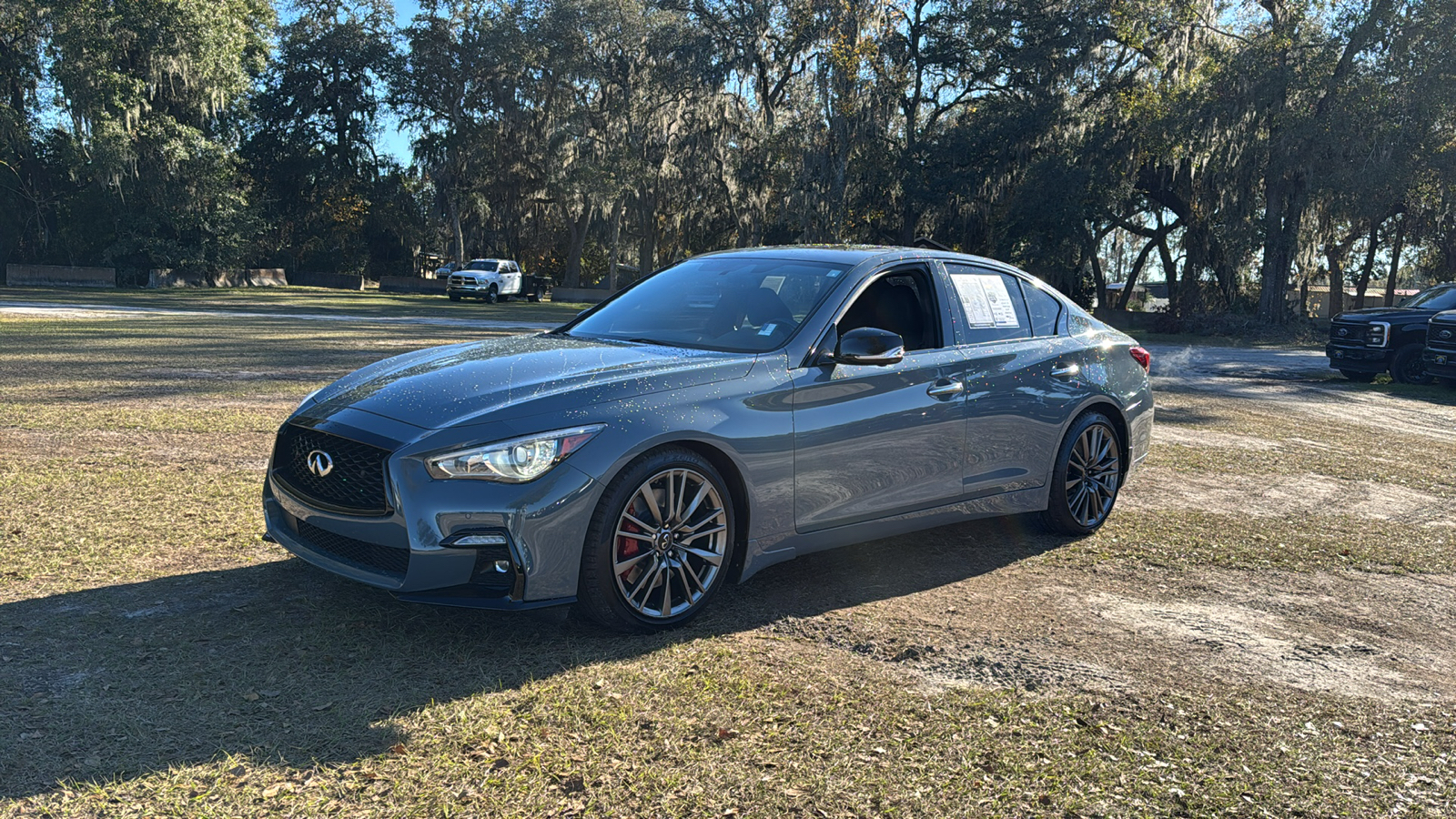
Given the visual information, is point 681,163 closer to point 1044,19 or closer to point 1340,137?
point 1044,19

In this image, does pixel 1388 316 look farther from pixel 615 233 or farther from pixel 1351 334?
pixel 615 233

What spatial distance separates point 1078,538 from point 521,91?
48757mm

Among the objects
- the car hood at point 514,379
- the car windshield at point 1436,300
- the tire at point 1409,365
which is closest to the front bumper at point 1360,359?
the tire at point 1409,365

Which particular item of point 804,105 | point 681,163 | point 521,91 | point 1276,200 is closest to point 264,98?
point 521,91

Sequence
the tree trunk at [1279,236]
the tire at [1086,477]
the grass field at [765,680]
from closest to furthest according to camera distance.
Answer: the grass field at [765,680]
the tire at [1086,477]
the tree trunk at [1279,236]

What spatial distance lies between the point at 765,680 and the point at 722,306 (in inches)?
81.5

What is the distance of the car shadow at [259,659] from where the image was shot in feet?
11.0

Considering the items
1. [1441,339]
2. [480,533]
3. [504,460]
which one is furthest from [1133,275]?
[480,533]

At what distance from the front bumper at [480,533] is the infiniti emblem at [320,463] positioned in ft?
0.98

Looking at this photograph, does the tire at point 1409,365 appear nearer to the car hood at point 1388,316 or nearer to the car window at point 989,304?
the car hood at point 1388,316

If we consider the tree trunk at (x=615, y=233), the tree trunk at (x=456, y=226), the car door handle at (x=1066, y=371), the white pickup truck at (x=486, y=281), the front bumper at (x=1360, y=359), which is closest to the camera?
the car door handle at (x=1066, y=371)

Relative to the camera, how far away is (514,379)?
4539 mm

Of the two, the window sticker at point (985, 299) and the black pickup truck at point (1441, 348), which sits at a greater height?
the window sticker at point (985, 299)

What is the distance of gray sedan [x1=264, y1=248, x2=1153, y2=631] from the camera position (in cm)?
407
